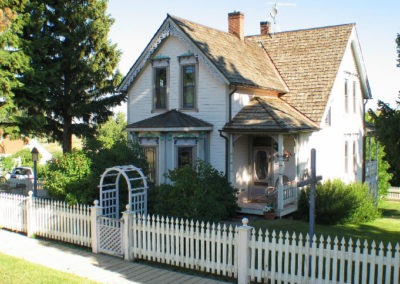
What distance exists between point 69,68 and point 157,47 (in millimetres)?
8190

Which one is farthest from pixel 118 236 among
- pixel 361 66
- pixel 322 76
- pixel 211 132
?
pixel 361 66

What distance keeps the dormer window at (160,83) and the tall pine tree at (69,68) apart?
22.1 feet

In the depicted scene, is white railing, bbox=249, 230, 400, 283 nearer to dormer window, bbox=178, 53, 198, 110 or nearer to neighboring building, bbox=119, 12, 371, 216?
neighboring building, bbox=119, 12, 371, 216

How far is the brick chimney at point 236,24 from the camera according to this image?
839 inches

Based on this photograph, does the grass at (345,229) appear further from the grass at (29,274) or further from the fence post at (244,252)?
the grass at (29,274)

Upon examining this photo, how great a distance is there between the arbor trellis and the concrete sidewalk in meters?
1.91

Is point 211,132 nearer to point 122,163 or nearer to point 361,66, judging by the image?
point 122,163

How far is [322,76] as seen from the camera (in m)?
19.4

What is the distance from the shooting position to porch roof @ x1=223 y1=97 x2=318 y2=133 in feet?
51.2

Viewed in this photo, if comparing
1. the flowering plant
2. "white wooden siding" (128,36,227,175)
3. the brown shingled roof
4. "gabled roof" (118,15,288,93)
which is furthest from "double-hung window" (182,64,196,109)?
the flowering plant

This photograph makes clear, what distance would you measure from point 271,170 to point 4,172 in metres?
28.4

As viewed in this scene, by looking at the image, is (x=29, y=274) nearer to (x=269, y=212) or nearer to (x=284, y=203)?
(x=269, y=212)

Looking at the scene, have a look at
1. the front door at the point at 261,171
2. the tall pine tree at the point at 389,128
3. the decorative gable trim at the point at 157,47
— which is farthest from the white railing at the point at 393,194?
the tall pine tree at the point at 389,128

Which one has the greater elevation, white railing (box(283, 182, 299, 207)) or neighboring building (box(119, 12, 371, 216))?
neighboring building (box(119, 12, 371, 216))
